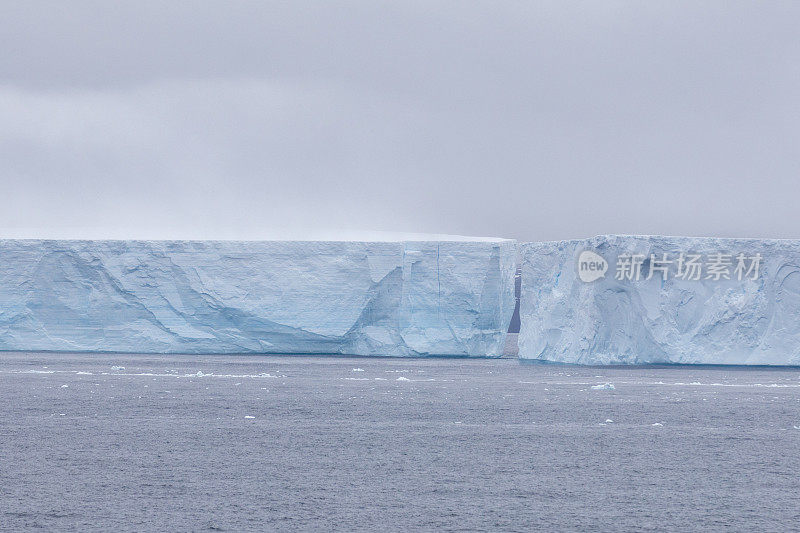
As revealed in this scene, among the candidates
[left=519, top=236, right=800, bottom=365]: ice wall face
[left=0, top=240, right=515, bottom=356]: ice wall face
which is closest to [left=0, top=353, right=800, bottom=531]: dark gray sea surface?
[left=519, top=236, right=800, bottom=365]: ice wall face

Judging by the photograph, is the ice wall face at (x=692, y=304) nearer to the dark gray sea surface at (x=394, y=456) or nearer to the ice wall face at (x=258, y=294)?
the ice wall face at (x=258, y=294)

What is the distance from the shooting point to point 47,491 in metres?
4.37

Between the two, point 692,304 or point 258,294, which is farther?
point 258,294

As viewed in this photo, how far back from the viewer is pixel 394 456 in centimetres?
542

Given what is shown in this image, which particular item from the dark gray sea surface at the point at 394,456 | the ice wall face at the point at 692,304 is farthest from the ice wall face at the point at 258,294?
the dark gray sea surface at the point at 394,456

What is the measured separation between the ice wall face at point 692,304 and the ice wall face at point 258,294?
272 centimetres

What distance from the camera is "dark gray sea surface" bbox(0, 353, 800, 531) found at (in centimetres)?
399

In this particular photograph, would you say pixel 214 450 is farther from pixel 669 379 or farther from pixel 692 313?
pixel 692 313

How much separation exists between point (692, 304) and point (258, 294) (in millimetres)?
6866

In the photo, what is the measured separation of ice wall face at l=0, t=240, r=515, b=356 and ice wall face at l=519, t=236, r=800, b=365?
2716mm

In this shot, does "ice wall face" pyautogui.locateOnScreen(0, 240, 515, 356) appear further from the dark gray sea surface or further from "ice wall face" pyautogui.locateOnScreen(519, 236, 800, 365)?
the dark gray sea surface

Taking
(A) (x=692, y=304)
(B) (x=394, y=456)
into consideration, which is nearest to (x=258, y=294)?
(A) (x=692, y=304)

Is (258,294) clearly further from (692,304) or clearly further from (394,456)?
(394,456)

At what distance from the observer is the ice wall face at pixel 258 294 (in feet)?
54.6
